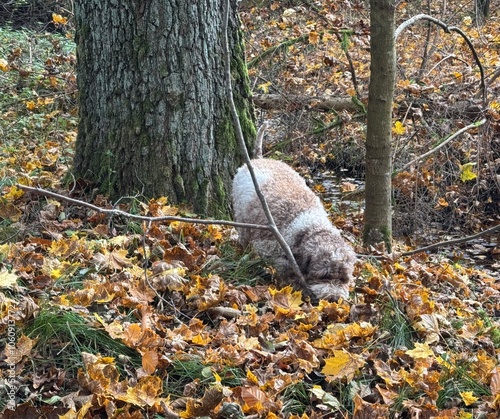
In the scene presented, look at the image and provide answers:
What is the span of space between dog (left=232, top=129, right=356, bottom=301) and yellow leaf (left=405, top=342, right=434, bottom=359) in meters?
0.75

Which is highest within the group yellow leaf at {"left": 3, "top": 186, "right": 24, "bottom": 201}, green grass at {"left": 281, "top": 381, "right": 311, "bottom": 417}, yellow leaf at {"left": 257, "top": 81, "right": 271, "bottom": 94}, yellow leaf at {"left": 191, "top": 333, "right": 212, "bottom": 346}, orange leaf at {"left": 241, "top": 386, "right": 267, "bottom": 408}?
yellow leaf at {"left": 257, "top": 81, "right": 271, "bottom": 94}

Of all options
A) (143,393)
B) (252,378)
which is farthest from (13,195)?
(252,378)

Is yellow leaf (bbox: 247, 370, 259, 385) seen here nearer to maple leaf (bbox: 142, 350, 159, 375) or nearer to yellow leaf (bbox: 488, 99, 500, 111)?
maple leaf (bbox: 142, 350, 159, 375)

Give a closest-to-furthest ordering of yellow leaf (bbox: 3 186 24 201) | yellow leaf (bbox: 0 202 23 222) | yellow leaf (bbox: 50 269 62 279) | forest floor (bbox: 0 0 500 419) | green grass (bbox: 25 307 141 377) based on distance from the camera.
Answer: forest floor (bbox: 0 0 500 419) < green grass (bbox: 25 307 141 377) < yellow leaf (bbox: 50 269 62 279) < yellow leaf (bbox: 0 202 23 222) < yellow leaf (bbox: 3 186 24 201)

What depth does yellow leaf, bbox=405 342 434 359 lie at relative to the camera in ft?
10.9

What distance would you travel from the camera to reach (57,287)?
358cm

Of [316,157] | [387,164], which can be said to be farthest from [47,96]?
[387,164]

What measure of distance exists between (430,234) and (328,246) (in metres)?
3.19

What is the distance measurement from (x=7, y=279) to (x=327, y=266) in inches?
82.9

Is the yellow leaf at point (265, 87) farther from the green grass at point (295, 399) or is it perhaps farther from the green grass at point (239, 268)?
the green grass at point (295, 399)

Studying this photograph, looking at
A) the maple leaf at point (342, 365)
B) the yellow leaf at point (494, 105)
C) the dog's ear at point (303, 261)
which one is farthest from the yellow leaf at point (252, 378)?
the yellow leaf at point (494, 105)

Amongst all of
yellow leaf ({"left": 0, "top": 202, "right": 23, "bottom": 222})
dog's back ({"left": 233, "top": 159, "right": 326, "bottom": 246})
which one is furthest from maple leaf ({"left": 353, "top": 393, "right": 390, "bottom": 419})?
yellow leaf ({"left": 0, "top": 202, "right": 23, "bottom": 222})

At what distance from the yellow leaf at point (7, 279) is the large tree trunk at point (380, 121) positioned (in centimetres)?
290

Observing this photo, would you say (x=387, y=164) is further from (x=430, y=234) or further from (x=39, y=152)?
(x=39, y=152)
